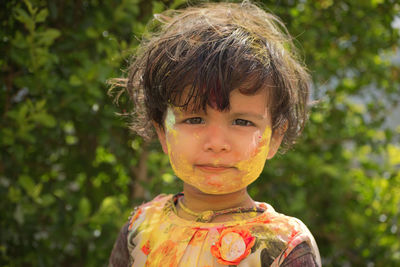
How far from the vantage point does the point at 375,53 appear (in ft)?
9.62

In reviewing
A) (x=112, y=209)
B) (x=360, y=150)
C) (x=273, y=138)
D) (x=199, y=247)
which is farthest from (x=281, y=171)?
(x=199, y=247)

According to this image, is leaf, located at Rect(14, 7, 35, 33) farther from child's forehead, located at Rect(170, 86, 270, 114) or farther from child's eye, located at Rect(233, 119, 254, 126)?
child's eye, located at Rect(233, 119, 254, 126)

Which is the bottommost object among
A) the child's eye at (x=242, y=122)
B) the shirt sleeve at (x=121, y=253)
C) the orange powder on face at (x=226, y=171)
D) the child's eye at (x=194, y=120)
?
the shirt sleeve at (x=121, y=253)

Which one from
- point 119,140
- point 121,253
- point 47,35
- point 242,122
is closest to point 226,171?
point 242,122

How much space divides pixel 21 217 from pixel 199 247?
1116 millimetres

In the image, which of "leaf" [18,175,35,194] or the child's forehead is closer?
the child's forehead

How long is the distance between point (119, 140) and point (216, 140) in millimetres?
1241

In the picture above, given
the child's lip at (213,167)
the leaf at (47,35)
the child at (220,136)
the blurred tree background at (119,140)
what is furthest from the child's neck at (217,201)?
the leaf at (47,35)

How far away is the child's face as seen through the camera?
1347 mm

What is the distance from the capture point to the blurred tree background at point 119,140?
2.13m

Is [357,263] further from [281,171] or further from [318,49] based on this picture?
[318,49]

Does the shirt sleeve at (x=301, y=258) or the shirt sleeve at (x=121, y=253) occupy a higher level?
the shirt sleeve at (x=301, y=258)

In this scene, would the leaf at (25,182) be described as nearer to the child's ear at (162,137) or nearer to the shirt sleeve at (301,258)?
the child's ear at (162,137)

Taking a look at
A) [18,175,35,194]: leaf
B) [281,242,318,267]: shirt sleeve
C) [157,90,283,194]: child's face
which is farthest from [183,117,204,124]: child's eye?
[18,175,35,194]: leaf
